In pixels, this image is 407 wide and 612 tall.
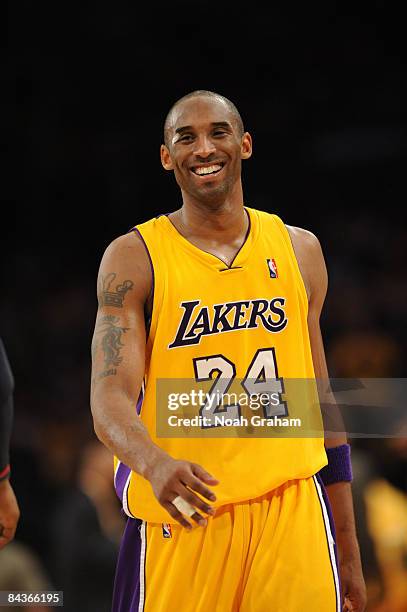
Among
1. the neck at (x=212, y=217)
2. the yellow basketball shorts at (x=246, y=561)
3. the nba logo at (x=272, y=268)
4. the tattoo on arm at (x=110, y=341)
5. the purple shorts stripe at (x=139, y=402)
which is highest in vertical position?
Result: the neck at (x=212, y=217)

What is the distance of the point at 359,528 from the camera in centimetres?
452

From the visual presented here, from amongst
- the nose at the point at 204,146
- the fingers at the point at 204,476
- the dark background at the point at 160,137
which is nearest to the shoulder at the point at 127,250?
the nose at the point at 204,146

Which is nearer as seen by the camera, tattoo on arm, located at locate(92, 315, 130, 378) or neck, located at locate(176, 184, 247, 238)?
tattoo on arm, located at locate(92, 315, 130, 378)

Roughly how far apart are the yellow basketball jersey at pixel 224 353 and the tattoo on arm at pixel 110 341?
14 cm

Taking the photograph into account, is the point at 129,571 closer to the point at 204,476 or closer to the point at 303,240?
the point at 204,476

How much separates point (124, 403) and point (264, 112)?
5.09m

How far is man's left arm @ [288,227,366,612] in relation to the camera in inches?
139

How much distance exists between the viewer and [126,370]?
321cm

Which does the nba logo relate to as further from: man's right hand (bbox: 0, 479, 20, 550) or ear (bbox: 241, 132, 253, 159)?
man's right hand (bbox: 0, 479, 20, 550)

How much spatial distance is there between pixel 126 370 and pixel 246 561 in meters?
0.73

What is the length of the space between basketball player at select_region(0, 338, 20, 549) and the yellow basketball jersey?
15.6 inches

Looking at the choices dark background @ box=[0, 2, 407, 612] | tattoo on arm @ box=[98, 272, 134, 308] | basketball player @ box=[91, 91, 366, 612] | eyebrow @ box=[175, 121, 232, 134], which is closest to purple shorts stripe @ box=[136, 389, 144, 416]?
basketball player @ box=[91, 91, 366, 612]

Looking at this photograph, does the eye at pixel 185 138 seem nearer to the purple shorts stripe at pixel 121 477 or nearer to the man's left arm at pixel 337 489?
the man's left arm at pixel 337 489

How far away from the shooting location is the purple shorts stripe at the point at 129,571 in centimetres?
330
